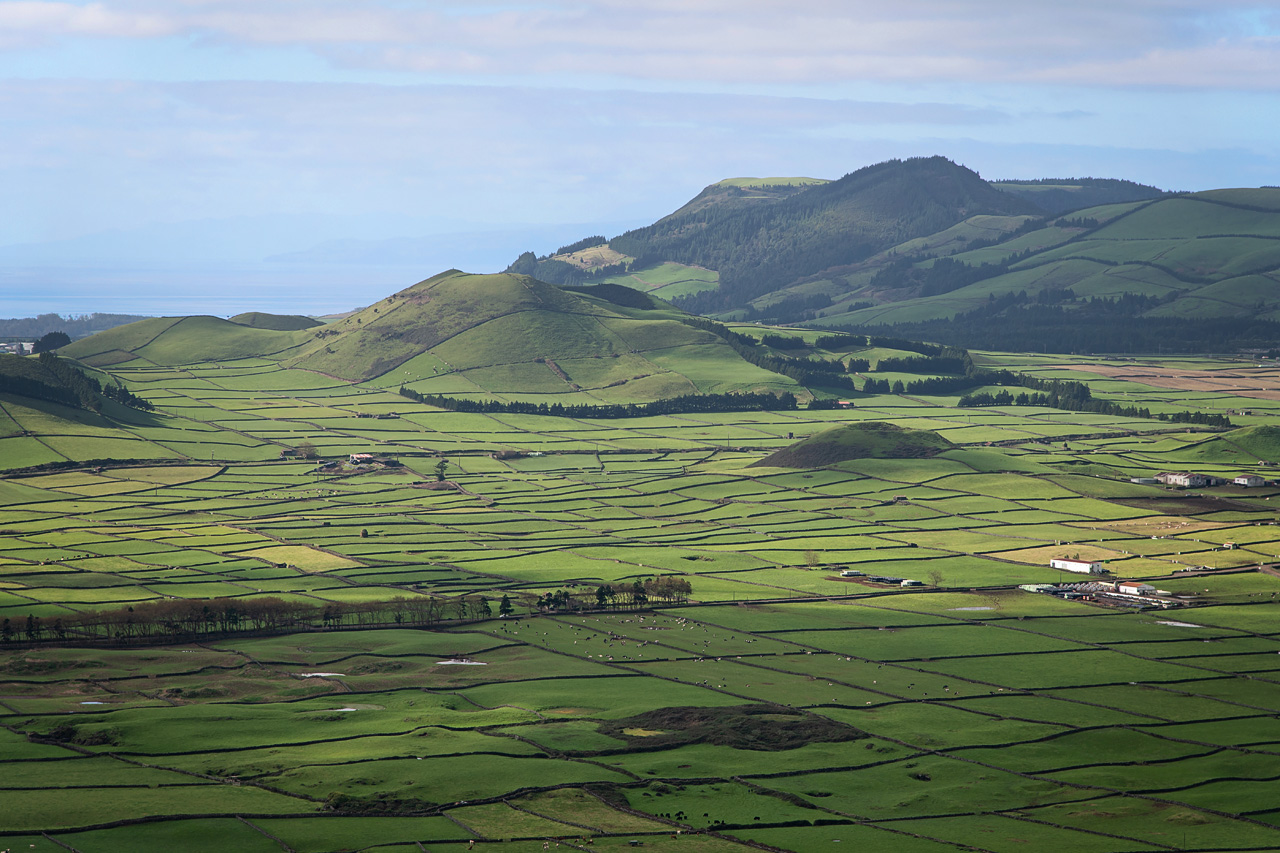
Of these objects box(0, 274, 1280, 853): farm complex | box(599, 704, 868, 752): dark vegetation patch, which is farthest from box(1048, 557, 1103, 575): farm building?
box(599, 704, 868, 752): dark vegetation patch

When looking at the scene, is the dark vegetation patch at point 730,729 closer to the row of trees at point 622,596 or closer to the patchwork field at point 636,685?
the patchwork field at point 636,685

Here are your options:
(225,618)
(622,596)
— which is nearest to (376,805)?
(225,618)

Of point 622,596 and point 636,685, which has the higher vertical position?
point 622,596

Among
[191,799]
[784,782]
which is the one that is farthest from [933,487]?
[191,799]

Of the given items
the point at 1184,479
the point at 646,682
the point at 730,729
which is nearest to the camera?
the point at 730,729

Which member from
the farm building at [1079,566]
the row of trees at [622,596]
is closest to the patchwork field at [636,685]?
the row of trees at [622,596]

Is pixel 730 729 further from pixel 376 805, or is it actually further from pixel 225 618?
pixel 225 618

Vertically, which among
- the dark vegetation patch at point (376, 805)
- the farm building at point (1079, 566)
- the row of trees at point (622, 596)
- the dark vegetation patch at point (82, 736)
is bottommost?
the dark vegetation patch at point (376, 805)
